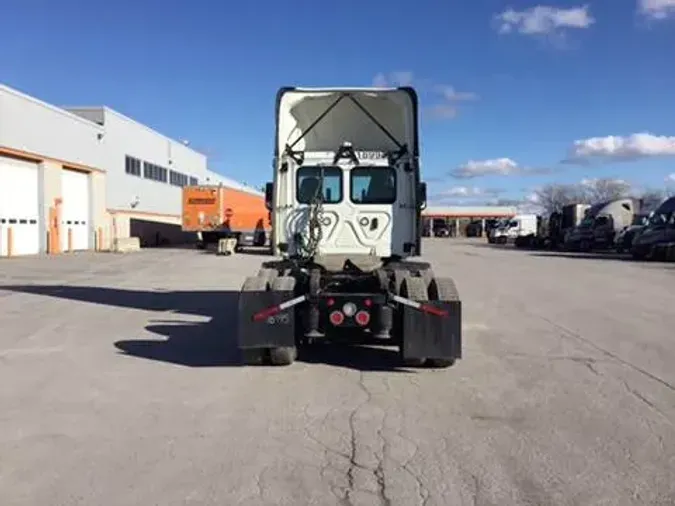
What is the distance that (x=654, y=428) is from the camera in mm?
6809

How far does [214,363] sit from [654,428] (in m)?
5.24

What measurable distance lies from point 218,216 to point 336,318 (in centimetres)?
3894

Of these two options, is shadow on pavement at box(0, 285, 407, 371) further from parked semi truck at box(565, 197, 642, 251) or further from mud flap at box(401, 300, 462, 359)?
parked semi truck at box(565, 197, 642, 251)

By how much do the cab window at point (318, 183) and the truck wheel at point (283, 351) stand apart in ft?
7.71

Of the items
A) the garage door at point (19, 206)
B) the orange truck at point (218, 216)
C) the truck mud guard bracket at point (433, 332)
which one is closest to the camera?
the truck mud guard bracket at point (433, 332)

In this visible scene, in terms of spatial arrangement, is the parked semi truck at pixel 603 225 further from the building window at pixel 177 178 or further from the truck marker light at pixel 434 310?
the truck marker light at pixel 434 310

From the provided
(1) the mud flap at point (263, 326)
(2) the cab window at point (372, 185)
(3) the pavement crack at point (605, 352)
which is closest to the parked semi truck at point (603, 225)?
(3) the pavement crack at point (605, 352)

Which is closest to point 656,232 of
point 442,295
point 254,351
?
point 442,295

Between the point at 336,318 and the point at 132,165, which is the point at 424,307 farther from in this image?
the point at 132,165

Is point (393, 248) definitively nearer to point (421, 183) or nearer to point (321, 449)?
point (421, 183)

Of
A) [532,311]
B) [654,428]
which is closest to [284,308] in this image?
[654,428]

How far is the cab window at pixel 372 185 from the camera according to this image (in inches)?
468

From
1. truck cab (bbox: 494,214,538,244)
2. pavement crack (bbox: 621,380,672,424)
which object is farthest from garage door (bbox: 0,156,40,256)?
truck cab (bbox: 494,214,538,244)

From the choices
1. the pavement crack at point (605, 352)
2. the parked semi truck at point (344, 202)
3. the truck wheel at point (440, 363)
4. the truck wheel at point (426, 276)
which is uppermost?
the parked semi truck at point (344, 202)
